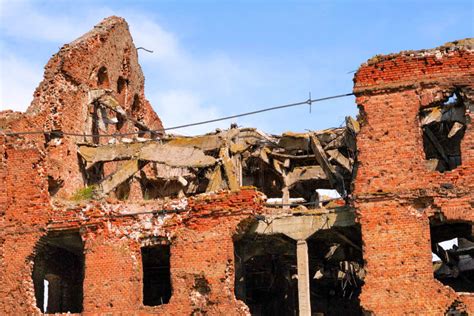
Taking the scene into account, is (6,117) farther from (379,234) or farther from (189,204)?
(379,234)

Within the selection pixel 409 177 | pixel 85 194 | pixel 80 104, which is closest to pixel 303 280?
pixel 409 177

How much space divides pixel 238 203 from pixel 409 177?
11.7 feet

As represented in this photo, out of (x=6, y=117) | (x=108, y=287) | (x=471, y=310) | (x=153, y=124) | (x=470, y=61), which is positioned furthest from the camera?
(x=153, y=124)

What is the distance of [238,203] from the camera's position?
1828 cm

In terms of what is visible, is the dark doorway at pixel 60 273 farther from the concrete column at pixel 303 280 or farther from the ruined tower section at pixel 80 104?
the concrete column at pixel 303 280

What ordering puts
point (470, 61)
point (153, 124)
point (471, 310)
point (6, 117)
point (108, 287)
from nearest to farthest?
point (471, 310)
point (470, 61)
point (108, 287)
point (6, 117)
point (153, 124)

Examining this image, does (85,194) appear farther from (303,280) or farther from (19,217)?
(303,280)

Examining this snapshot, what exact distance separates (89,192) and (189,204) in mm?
3108

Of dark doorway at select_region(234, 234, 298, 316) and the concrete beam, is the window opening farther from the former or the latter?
dark doorway at select_region(234, 234, 298, 316)

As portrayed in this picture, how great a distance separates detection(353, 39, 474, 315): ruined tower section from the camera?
54.7 feet

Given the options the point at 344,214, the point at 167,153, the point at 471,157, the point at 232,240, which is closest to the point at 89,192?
the point at 167,153

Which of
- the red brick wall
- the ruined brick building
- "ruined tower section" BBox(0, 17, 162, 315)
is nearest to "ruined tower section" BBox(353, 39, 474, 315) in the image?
the ruined brick building

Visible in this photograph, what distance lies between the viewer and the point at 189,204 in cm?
1875

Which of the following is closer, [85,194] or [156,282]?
[85,194]
